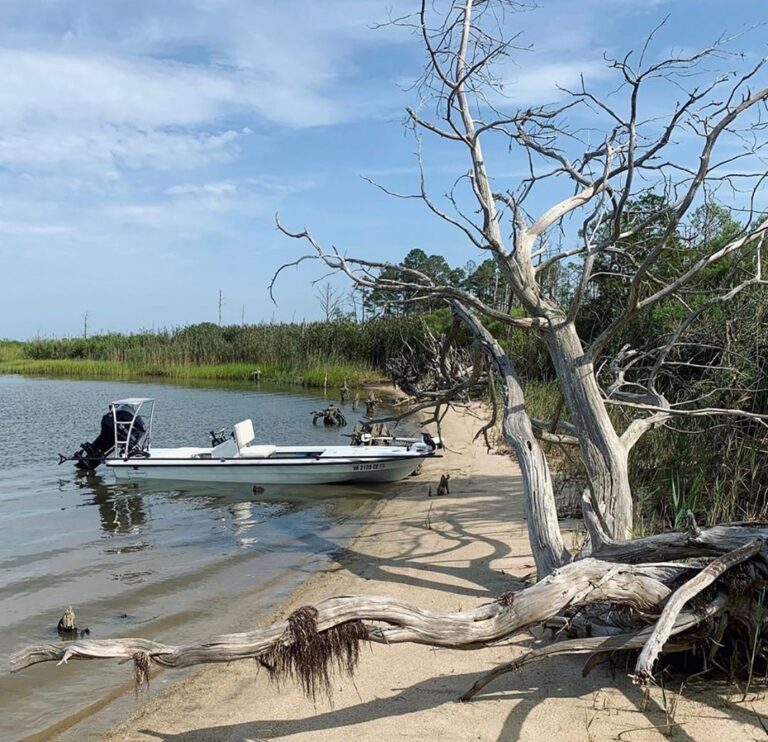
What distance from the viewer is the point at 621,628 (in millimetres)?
3922

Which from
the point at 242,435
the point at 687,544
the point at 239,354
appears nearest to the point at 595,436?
the point at 687,544

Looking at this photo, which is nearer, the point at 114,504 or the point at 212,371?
the point at 114,504

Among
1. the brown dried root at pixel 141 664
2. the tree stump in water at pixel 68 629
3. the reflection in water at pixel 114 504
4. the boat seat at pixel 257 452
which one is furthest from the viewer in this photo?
the boat seat at pixel 257 452

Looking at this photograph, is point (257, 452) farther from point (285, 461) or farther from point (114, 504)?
point (114, 504)

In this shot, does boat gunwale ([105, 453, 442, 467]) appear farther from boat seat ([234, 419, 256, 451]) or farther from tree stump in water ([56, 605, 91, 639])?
tree stump in water ([56, 605, 91, 639])

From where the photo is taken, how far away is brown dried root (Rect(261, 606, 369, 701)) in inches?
129

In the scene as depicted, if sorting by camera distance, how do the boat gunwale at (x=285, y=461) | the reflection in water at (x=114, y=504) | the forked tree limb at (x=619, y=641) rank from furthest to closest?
the boat gunwale at (x=285, y=461)
the reflection in water at (x=114, y=504)
the forked tree limb at (x=619, y=641)

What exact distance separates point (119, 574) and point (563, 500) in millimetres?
4844

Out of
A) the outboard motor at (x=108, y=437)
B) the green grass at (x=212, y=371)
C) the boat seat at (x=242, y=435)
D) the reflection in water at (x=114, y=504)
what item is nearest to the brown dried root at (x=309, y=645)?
the reflection in water at (x=114, y=504)

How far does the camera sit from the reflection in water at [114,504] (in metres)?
10.2

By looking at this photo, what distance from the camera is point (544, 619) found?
346cm

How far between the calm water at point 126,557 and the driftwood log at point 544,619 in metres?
1.97

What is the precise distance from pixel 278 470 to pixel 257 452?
2.68 ft

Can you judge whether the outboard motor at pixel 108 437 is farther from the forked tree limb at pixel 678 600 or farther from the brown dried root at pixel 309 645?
the forked tree limb at pixel 678 600
